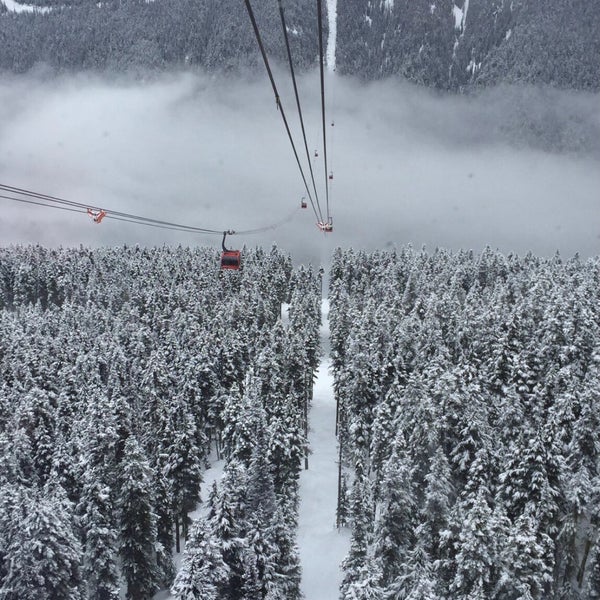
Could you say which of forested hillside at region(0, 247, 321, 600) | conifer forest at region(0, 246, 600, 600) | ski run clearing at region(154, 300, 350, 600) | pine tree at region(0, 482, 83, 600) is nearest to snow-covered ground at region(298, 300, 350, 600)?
ski run clearing at region(154, 300, 350, 600)

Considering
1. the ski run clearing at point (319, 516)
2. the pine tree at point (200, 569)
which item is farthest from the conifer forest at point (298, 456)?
the ski run clearing at point (319, 516)

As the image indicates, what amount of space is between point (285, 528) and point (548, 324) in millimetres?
33758

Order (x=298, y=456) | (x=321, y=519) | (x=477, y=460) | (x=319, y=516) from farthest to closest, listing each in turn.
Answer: (x=319, y=516) → (x=321, y=519) → (x=298, y=456) → (x=477, y=460)

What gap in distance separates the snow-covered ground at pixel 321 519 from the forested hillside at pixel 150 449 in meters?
5.15

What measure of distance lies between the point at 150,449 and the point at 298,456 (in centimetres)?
1409

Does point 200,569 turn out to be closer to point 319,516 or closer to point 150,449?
point 150,449

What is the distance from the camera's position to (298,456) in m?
44.9

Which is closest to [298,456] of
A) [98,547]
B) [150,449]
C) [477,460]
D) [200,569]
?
[150,449]

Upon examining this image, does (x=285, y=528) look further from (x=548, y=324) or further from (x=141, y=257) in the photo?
(x=141, y=257)

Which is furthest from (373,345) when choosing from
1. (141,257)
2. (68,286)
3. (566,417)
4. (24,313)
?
(141,257)

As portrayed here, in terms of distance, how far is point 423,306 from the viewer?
7500 centimetres

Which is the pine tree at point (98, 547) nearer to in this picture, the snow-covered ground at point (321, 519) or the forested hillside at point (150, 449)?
the forested hillside at point (150, 449)

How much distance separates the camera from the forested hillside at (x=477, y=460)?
25844 mm

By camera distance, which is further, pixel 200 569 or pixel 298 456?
pixel 298 456
